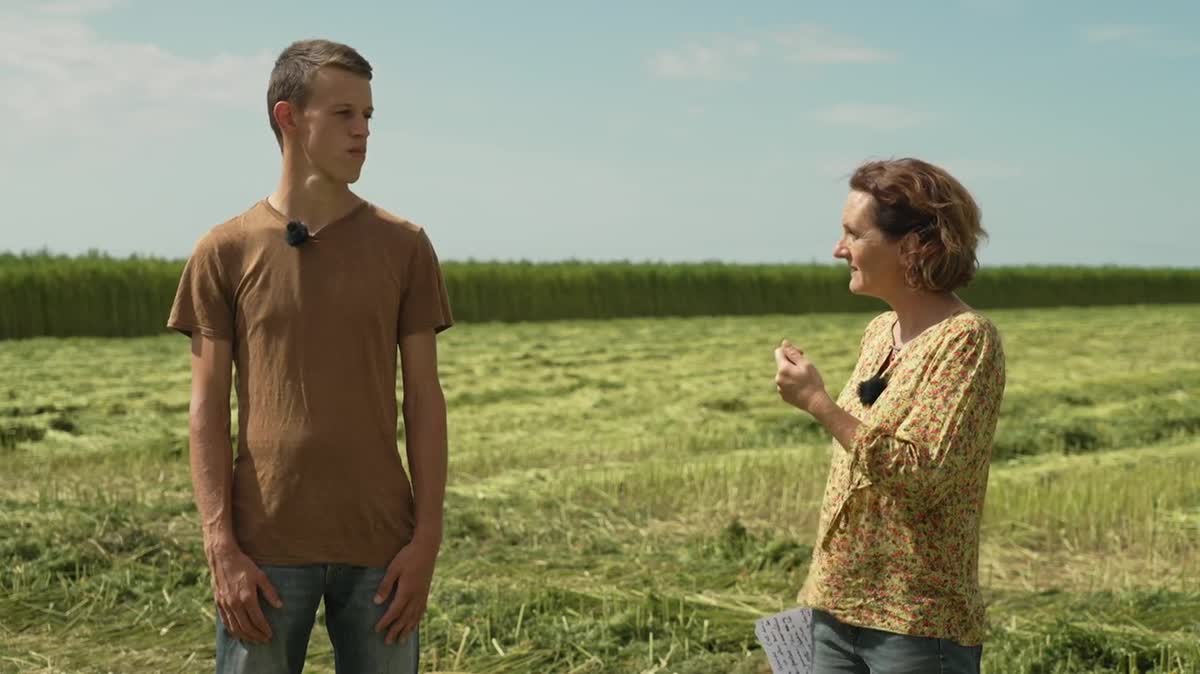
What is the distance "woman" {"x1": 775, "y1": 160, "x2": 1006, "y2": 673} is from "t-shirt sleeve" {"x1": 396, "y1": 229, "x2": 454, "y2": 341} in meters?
0.63

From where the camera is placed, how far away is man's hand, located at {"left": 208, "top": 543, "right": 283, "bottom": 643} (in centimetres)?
249

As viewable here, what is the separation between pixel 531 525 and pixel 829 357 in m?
13.1

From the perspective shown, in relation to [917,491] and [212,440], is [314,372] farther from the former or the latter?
[917,491]

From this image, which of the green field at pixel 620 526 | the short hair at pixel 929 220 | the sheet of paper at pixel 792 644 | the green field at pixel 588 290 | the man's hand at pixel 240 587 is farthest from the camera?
the green field at pixel 588 290

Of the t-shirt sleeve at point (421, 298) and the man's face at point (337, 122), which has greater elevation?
Result: the man's face at point (337, 122)

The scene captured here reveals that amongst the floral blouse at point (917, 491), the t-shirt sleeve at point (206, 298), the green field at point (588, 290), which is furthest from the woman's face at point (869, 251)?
the green field at point (588, 290)

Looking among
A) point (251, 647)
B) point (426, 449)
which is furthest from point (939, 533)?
point (251, 647)

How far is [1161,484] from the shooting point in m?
8.85

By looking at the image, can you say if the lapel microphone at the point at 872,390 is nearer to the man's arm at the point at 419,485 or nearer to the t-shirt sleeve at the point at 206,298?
the man's arm at the point at 419,485

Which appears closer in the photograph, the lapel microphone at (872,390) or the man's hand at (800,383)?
the man's hand at (800,383)

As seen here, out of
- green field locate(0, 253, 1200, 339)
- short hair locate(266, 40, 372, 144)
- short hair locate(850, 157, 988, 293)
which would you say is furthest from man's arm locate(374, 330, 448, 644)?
green field locate(0, 253, 1200, 339)

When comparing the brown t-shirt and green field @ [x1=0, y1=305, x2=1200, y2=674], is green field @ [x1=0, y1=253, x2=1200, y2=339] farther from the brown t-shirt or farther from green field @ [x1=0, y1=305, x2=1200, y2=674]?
the brown t-shirt

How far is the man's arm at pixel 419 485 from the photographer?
251 centimetres

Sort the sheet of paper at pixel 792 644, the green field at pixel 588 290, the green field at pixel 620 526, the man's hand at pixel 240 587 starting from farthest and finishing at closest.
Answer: the green field at pixel 588 290 < the green field at pixel 620 526 < the sheet of paper at pixel 792 644 < the man's hand at pixel 240 587
